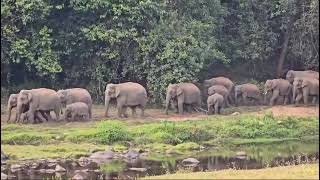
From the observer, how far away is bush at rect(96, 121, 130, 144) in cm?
2638

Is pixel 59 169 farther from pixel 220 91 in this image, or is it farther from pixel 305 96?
pixel 305 96

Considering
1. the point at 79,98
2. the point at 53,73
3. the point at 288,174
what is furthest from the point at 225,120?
the point at 288,174

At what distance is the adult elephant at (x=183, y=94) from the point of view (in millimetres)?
33812

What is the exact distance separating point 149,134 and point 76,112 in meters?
3.78

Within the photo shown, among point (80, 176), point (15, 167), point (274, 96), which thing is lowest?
point (80, 176)

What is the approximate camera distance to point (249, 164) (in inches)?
912

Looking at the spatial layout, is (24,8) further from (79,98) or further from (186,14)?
(186,14)

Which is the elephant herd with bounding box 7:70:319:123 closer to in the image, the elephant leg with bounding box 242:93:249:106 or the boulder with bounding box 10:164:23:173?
the elephant leg with bounding box 242:93:249:106

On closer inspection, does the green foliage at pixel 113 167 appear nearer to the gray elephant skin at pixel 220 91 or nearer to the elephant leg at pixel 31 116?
the elephant leg at pixel 31 116

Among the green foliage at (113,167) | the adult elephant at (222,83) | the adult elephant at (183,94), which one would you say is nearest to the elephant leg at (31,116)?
the green foliage at (113,167)

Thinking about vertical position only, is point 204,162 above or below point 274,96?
below

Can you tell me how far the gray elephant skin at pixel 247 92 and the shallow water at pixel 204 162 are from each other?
29.6 ft

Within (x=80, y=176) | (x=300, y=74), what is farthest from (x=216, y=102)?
(x=80, y=176)

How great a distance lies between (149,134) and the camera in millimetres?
27312
